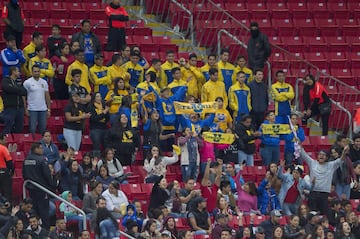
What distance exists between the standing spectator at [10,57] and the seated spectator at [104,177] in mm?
3020

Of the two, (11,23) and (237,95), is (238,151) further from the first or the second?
(11,23)

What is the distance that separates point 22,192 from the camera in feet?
87.6

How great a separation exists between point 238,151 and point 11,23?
4887mm

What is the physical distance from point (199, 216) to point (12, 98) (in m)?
4.12

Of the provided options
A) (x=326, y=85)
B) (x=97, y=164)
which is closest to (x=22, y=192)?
(x=97, y=164)

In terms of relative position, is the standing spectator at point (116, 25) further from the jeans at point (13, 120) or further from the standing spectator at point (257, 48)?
Result: the jeans at point (13, 120)

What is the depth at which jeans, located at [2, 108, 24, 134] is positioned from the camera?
92.3ft

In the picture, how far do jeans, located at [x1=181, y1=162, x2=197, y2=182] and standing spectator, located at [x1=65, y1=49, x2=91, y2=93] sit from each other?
236 cm

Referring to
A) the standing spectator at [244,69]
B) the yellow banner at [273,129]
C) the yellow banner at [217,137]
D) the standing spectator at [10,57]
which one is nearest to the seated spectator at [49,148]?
the standing spectator at [10,57]

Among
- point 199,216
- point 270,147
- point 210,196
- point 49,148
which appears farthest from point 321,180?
point 49,148

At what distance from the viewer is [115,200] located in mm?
26391

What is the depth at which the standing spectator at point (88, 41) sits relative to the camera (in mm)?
30203

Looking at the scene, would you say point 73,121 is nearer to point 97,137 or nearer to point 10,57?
point 97,137

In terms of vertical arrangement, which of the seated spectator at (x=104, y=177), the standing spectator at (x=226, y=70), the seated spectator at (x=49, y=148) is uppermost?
the standing spectator at (x=226, y=70)
